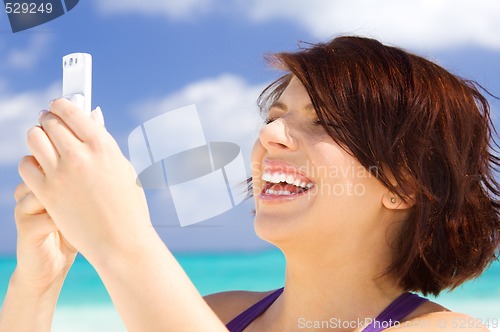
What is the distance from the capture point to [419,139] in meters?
1.86

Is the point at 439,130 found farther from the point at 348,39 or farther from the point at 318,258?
the point at 318,258

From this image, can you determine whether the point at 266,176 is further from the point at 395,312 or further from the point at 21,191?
the point at 21,191

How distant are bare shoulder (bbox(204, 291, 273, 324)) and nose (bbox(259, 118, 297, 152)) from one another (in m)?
0.64

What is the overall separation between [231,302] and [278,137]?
0.72 m

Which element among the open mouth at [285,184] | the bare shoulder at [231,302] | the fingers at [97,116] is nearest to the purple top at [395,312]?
the bare shoulder at [231,302]

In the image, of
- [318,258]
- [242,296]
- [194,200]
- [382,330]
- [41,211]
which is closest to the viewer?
[41,211]

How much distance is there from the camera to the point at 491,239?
2.07 metres

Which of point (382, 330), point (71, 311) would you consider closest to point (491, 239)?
point (382, 330)

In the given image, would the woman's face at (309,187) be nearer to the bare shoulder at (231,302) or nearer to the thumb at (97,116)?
the bare shoulder at (231,302)

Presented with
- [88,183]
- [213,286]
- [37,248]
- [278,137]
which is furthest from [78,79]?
[213,286]

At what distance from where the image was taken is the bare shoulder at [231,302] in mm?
2213

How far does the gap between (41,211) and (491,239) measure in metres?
1.38

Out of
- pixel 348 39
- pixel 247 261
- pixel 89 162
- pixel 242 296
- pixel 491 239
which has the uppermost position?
pixel 348 39

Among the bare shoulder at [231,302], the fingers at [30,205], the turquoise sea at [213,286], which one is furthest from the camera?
the turquoise sea at [213,286]
